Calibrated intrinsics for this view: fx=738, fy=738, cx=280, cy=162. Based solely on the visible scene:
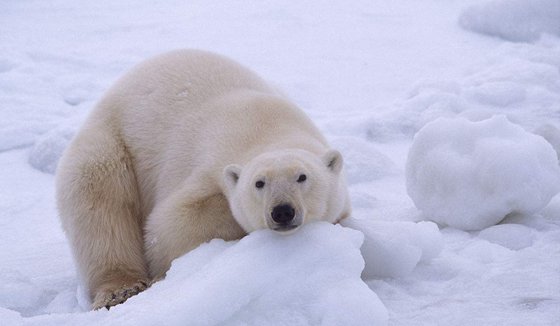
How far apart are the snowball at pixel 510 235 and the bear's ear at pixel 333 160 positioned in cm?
81

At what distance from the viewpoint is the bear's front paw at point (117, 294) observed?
334 centimetres

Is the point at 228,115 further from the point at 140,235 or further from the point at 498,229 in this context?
the point at 498,229

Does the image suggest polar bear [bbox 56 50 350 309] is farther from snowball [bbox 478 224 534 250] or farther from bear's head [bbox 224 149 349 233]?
snowball [bbox 478 224 534 250]

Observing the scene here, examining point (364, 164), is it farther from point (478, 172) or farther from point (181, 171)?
point (181, 171)

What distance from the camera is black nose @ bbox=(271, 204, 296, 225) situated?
108 inches

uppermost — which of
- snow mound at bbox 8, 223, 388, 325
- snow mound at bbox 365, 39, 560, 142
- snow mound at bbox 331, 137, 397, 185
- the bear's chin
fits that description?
the bear's chin

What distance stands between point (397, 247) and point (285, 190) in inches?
22.1

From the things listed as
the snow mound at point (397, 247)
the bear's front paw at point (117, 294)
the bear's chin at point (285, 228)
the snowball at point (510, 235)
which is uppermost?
the bear's chin at point (285, 228)

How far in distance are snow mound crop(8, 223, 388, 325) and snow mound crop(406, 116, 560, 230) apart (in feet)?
3.67

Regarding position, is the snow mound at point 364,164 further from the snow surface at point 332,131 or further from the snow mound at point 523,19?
the snow mound at point 523,19

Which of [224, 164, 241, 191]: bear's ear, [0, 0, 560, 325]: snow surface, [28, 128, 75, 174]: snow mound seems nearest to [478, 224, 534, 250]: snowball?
[0, 0, 560, 325]: snow surface

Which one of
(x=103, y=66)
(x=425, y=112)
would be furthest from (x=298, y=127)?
(x=103, y=66)

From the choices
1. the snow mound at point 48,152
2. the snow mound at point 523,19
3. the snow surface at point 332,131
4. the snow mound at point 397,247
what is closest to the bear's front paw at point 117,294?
the snow surface at point 332,131

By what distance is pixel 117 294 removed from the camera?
135 inches
